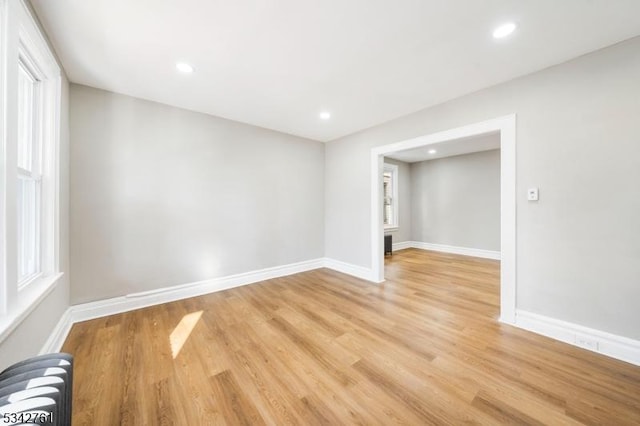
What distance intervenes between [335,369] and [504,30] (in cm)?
284

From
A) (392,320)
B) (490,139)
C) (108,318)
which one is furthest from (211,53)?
(490,139)

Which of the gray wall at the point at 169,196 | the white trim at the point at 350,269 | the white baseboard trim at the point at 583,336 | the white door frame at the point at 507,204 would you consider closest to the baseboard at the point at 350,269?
the white trim at the point at 350,269

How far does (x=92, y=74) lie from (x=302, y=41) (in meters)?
2.15

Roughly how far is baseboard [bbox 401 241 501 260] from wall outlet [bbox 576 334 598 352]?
3677 mm

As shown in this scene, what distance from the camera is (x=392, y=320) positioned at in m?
2.53

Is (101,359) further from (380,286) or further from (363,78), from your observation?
(363,78)

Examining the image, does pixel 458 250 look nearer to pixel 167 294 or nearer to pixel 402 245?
pixel 402 245

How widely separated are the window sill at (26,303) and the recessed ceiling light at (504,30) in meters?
3.52

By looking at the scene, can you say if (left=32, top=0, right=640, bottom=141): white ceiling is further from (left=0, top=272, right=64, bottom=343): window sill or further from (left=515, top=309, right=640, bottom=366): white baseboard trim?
Answer: (left=515, top=309, right=640, bottom=366): white baseboard trim

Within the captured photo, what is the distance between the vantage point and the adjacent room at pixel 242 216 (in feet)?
4.79

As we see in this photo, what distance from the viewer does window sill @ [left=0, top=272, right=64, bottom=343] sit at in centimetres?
121

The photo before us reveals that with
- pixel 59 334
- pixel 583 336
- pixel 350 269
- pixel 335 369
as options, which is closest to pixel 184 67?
pixel 59 334

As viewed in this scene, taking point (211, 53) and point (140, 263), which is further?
point (140, 263)

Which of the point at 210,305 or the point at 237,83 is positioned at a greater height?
the point at 237,83
